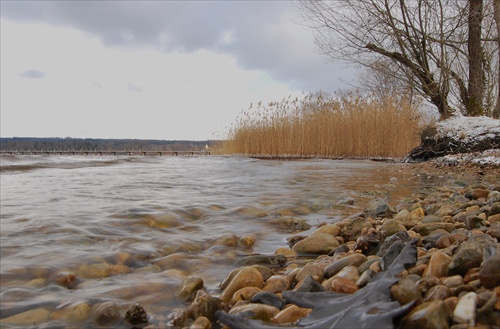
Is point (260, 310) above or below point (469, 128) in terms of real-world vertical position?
below

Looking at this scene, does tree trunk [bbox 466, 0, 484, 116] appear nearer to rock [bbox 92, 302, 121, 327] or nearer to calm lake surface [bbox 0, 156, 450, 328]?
calm lake surface [bbox 0, 156, 450, 328]

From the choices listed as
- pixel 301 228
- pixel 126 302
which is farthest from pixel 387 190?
pixel 126 302

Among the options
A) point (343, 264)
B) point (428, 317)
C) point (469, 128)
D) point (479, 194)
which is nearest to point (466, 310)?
point (428, 317)

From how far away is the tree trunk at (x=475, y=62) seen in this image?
876cm

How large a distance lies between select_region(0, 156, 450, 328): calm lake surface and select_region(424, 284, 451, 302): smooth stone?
101 cm

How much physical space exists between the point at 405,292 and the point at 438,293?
0.10 metres

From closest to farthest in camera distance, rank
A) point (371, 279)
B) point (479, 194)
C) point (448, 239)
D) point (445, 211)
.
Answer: point (371, 279)
point (448, 239)
point (445, 211)
point (479, 194)

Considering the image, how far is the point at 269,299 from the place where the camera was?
1521 millimetres

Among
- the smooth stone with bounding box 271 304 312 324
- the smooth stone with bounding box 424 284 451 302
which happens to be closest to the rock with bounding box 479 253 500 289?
the smooth stone with bounding box 424 284 451 302

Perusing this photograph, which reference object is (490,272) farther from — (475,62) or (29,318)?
(475,62)

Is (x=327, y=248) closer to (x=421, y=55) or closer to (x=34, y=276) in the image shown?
(x=34, y=276)

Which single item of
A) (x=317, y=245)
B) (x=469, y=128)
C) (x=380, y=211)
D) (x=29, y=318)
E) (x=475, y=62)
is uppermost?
(x=475, y=62)

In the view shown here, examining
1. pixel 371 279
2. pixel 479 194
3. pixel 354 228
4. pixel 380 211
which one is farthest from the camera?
pixel 479 194

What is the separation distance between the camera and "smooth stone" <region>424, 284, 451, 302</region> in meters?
1.19
